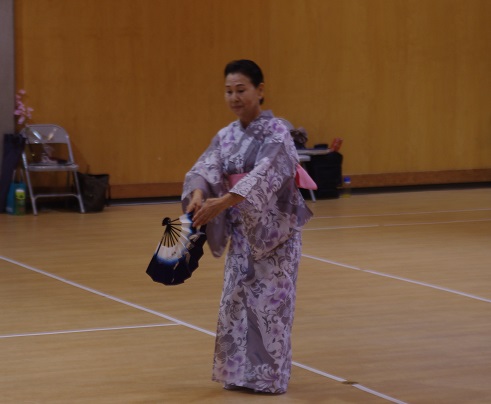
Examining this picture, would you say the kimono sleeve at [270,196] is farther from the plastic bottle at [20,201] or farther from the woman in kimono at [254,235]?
the plastic bottle at [20,201]

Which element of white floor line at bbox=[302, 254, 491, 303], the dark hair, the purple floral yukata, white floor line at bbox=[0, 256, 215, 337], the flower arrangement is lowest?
white floor line at bbox=[0, 256, 215, 337]

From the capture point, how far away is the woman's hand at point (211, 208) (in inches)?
157

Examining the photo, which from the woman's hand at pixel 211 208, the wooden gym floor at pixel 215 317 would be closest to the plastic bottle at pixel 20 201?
the wooden gym floor at pixel 215 317

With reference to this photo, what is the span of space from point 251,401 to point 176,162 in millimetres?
7203

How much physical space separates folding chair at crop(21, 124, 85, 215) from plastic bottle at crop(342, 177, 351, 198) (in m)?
3.13

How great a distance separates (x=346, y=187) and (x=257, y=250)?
25.7ft

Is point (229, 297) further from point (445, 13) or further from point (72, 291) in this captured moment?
point (445, 13)

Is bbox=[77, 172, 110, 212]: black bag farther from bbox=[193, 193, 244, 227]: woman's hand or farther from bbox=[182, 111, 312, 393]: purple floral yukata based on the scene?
bbox=[193, 193, 244, 227]: woman's hand

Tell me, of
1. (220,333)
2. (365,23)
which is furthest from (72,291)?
(365,23)

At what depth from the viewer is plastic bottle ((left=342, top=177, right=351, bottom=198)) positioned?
11.9 meters

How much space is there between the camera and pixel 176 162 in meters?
11.2

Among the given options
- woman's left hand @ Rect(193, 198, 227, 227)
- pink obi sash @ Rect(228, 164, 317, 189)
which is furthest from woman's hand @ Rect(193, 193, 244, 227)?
pink obi sash @ Rect(228, 164, 317, 189)

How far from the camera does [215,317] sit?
5.77 metres

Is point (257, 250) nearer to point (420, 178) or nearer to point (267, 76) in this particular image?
point (267, 76)
